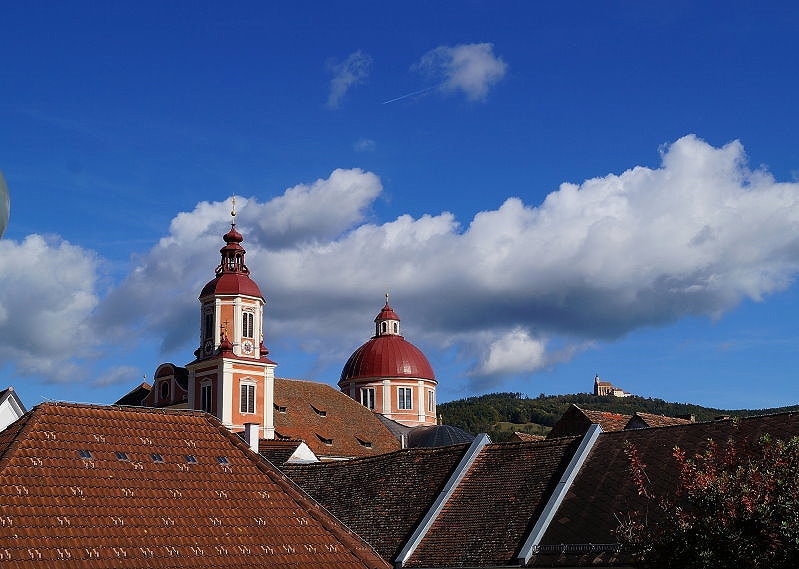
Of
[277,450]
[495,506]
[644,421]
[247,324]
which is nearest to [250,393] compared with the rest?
[247,324]

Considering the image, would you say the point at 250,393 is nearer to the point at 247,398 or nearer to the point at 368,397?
the point at 247,398

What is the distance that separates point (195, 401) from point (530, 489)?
159 ft

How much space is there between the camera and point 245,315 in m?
72.7

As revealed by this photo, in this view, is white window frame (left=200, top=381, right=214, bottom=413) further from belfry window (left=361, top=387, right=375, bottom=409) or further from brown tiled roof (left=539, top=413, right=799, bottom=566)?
brown tiled roof (left=539, top=413, right=799, bottom=566)

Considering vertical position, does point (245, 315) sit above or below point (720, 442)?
above

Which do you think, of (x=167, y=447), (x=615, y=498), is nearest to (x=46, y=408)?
(x=167, y=447)

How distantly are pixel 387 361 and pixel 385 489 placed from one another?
61.1 meters

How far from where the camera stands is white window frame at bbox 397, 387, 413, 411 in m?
89.6

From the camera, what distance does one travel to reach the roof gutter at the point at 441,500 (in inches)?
1037

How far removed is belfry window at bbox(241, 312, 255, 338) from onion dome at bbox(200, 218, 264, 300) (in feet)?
4.79

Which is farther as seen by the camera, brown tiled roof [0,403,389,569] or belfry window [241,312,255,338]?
belfry window [241,312,255,338]

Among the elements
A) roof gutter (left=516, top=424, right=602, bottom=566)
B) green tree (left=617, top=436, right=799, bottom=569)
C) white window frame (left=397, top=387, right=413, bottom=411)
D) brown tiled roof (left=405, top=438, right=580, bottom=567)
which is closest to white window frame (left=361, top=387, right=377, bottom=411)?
white window frame (left=397, top=387, right=413, bottom=411)

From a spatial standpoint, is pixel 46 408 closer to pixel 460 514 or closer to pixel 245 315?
pixel 460 514

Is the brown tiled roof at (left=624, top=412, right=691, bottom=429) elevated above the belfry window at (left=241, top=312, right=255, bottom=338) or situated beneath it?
situated beneath
